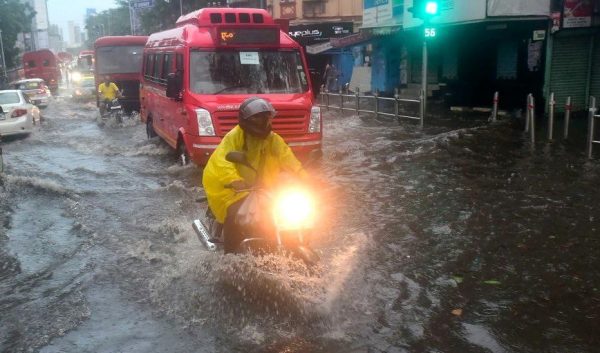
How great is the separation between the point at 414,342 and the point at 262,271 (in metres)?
1.37

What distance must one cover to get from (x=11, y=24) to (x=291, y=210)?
51811 millimetres

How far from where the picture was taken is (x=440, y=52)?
24422mm

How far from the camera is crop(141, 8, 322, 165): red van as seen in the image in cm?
963

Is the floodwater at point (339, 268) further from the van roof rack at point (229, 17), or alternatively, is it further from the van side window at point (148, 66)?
the van side window at point (148, 66)

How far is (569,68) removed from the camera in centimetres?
1672

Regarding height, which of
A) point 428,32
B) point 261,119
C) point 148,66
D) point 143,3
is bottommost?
point 261,119

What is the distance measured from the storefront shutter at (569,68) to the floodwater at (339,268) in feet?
20.4

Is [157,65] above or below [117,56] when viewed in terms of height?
below

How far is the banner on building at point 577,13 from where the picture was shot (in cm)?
1562

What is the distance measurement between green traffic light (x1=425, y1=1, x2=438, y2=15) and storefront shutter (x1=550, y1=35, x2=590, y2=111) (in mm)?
4423

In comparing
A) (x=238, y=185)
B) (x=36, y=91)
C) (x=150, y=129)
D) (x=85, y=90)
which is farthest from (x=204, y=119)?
(x=85, y=90)

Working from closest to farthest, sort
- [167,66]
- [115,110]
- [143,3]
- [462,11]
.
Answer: [167,66] < [462,11] < [115,110] < [143,3]

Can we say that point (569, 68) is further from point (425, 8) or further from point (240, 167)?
point (240, 167)

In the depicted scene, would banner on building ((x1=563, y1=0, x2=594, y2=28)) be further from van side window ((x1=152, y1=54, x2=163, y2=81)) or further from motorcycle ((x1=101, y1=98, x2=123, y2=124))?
motorcycle ((x1=101, y1=98, x2=123, y2=124))
